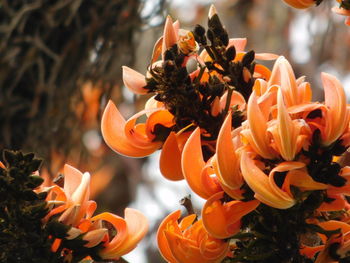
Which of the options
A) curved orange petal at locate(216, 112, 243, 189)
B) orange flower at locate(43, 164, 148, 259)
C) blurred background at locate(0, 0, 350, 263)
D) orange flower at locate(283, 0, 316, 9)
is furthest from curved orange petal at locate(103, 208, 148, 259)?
blurred background at locate(0, 0, 350, 263)

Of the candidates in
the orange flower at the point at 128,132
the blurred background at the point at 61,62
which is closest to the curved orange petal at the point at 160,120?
the orange flower at the point at 128,132

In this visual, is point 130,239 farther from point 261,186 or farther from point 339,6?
point 339,6

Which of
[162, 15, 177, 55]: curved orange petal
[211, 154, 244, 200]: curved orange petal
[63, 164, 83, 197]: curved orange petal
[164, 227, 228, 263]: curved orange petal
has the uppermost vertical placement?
[162, 15, 177, 55]: curved orange petal

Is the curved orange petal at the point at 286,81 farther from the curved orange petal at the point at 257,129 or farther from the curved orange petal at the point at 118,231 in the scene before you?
the curved orange petal at the point at 118,231

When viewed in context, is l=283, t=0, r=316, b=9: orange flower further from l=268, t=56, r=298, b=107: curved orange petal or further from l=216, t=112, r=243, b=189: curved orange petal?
l=216, t=112, r=243, b=189: curved orange petal

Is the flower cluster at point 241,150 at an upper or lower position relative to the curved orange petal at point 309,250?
upper

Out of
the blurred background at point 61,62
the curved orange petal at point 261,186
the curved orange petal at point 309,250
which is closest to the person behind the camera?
the curved orange petal at point 261,186

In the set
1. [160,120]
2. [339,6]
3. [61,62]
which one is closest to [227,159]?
[160,120]

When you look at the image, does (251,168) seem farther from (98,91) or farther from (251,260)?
(98,91)
